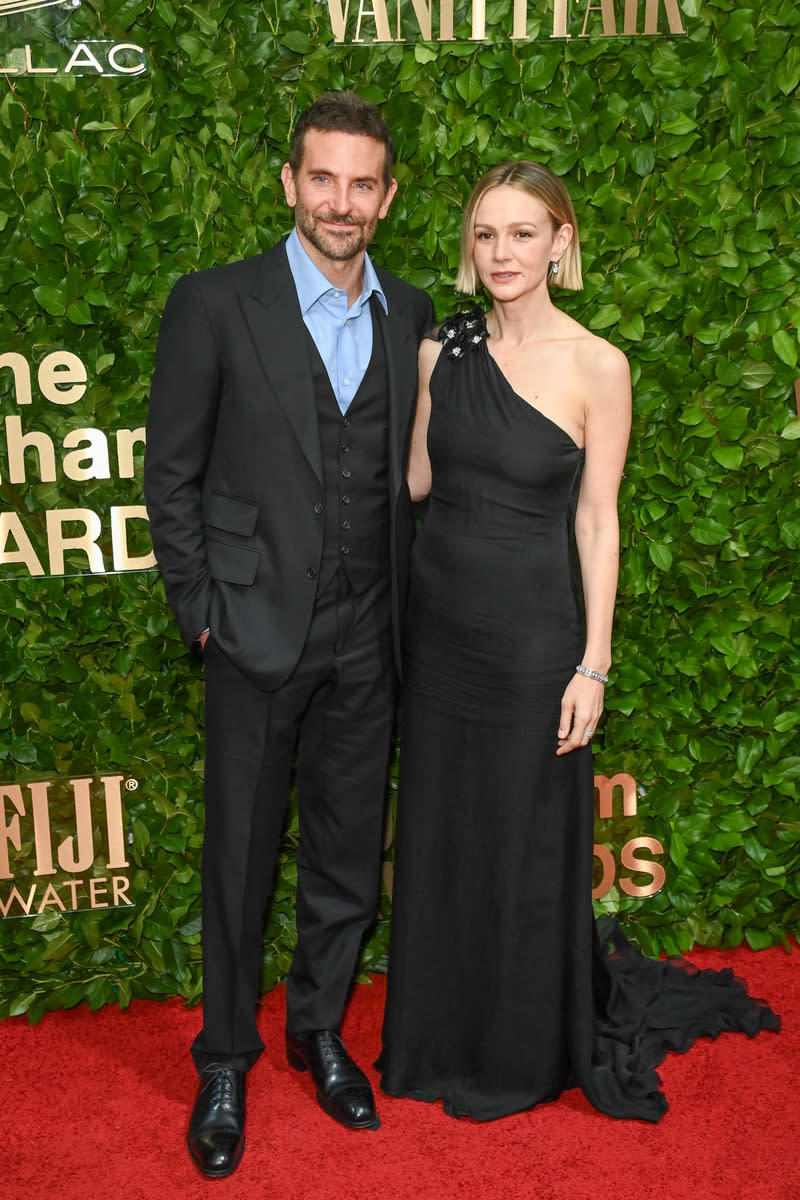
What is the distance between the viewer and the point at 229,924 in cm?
267

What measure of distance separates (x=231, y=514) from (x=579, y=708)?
0.86m

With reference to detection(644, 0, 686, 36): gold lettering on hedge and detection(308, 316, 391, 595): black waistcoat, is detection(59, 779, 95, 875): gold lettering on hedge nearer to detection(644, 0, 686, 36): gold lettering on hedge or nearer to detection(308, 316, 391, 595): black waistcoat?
detection(308, 316, 391, 595): black waistcoat

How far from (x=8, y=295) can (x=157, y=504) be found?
0.77m

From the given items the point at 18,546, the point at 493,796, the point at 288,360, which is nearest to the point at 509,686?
the point at 493,796

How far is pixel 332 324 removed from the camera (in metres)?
2.52

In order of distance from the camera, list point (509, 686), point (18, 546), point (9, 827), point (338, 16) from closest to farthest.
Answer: point (509, 686), point (338, 16), point (18, 546), point (9, 827)

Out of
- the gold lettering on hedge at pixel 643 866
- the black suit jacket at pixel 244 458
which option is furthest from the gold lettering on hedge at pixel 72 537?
the gold lettering on hedge at pixel 643 866

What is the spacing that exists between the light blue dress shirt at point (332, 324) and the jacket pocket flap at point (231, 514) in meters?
0.29

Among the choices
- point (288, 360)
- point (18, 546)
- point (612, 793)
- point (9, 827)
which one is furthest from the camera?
point (612, 793)

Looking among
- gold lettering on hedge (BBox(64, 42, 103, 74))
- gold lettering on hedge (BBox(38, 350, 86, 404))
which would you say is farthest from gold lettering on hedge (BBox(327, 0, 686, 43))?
gold lettering on hedge (BBox(38, 350, 86, 404))

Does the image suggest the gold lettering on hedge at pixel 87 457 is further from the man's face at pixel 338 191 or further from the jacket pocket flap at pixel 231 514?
the man's face at pixel 338 191

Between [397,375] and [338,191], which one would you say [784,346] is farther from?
[338,191]

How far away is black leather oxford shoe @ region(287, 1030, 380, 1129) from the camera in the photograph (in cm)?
270

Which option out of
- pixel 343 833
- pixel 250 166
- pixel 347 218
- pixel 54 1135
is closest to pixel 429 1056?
pixel 343 833
